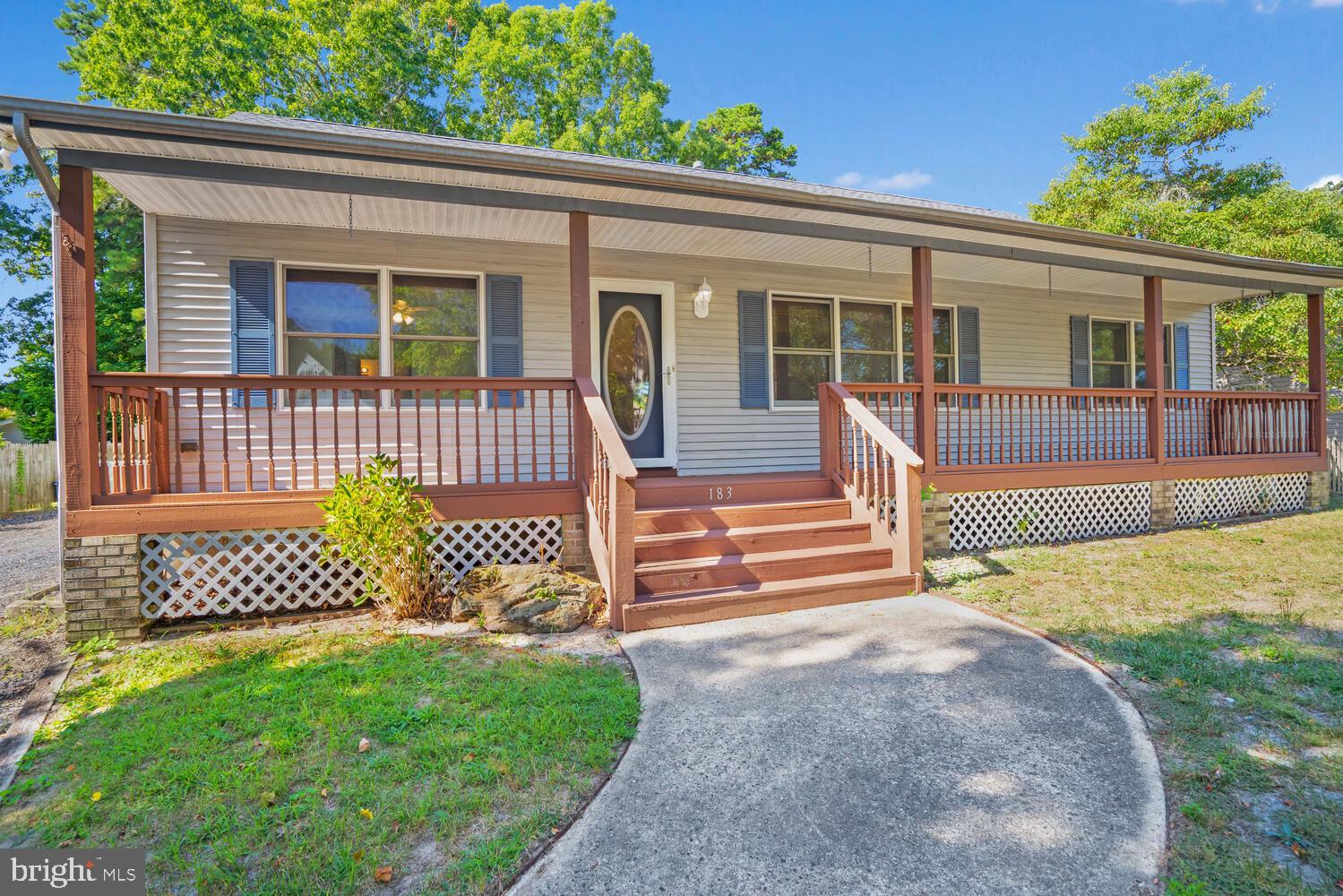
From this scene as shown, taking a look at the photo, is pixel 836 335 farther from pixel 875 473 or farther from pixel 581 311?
pixel 581 311

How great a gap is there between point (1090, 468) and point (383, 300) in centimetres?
793

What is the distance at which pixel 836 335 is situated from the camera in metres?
7.88

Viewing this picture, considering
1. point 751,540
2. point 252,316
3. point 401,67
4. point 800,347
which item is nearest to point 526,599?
point 751,540

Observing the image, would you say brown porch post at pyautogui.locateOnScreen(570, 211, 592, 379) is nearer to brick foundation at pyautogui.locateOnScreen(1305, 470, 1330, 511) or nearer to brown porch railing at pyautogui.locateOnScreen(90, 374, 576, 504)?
brown porch railing at pyautogui.locateOnScreen(90, 374, 576, 504)

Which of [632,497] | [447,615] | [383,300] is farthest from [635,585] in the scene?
[383,300]

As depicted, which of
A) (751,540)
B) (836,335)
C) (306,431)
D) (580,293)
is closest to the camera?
(751,540)

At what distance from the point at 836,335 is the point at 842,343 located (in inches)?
7.3

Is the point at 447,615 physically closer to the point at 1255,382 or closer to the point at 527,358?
the point at 527,358

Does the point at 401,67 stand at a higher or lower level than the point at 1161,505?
higher

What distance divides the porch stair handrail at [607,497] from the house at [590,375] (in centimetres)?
3

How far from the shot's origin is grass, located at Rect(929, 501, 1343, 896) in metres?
2.06

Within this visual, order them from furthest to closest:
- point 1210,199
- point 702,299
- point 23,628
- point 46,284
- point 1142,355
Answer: point 46,284, point 1210,199, point 1142,355, point 702,299, point 23,628

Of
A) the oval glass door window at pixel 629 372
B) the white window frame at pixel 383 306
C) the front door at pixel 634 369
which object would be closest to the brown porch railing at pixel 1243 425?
the front door at pixel 634 369

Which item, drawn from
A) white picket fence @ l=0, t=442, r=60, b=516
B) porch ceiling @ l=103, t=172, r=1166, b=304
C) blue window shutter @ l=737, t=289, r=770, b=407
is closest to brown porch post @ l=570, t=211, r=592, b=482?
porch ceiling @ l=103, t=172, r=1166, b=304
